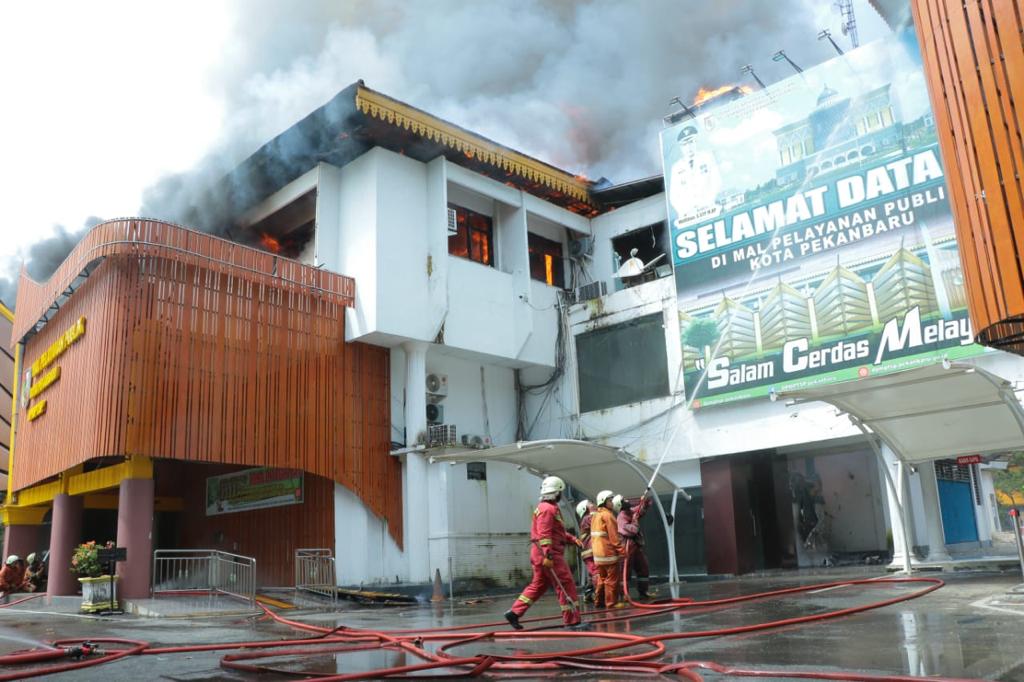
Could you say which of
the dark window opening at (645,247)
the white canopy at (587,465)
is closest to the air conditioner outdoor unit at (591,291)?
the dark window opening at (645,247)

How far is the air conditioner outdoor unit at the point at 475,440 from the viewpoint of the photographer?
21.9 m

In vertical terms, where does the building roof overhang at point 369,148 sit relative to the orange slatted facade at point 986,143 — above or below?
above

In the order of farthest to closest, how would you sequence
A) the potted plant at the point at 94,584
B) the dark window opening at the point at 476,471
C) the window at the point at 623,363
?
the window at the point at 623,363, the dark window opening at the point at 476,471, the potted plant at the point at 94,584

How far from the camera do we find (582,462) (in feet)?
60.6

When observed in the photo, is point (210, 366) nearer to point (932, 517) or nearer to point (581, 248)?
point (581, 248)

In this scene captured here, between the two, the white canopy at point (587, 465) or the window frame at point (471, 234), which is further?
the window frame at point (471, 234)

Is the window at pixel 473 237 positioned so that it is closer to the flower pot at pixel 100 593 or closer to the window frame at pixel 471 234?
the window frame at pixel 471 234

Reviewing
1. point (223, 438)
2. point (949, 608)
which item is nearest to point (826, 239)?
point (949, 608)

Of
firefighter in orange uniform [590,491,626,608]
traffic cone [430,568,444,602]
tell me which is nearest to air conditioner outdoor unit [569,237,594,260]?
traffic cone [430,568,444,602]

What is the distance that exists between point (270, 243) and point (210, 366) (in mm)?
8137

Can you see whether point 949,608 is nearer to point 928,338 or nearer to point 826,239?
point 928,338

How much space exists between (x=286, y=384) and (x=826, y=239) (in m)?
12.9

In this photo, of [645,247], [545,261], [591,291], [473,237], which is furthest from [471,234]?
[645,247]

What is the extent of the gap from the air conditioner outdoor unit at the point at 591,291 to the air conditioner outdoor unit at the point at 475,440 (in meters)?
5.10
